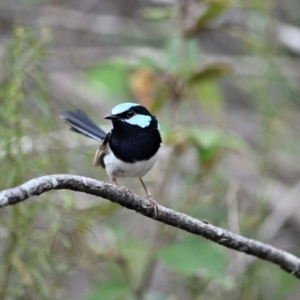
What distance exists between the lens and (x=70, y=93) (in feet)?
15.9

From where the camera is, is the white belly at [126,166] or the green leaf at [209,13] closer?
the white belly at [126,166]

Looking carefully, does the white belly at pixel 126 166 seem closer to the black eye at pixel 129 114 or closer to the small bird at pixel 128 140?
the small bird at pixel 128 140

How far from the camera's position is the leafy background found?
256 centimetres

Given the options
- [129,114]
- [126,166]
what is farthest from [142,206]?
[129,114]

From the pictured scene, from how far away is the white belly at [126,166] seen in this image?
96.6 inches

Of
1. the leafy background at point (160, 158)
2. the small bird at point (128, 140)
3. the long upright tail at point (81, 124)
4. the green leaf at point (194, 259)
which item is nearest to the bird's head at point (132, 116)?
the small bird at point (128, 140)

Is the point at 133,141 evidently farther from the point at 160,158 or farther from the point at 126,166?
the point at 160,158

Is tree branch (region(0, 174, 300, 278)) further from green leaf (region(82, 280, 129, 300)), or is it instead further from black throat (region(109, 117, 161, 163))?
green leaf (region(82, 280, 129, 300))

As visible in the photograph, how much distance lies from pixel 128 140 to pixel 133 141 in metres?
0.02

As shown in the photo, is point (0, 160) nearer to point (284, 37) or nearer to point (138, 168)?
point (138, 168)

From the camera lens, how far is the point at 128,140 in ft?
8.12

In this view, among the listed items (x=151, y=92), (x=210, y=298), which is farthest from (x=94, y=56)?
(x=210, y=298)

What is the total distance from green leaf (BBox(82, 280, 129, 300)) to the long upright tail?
2.40 ft

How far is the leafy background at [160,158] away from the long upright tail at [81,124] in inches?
3.7
